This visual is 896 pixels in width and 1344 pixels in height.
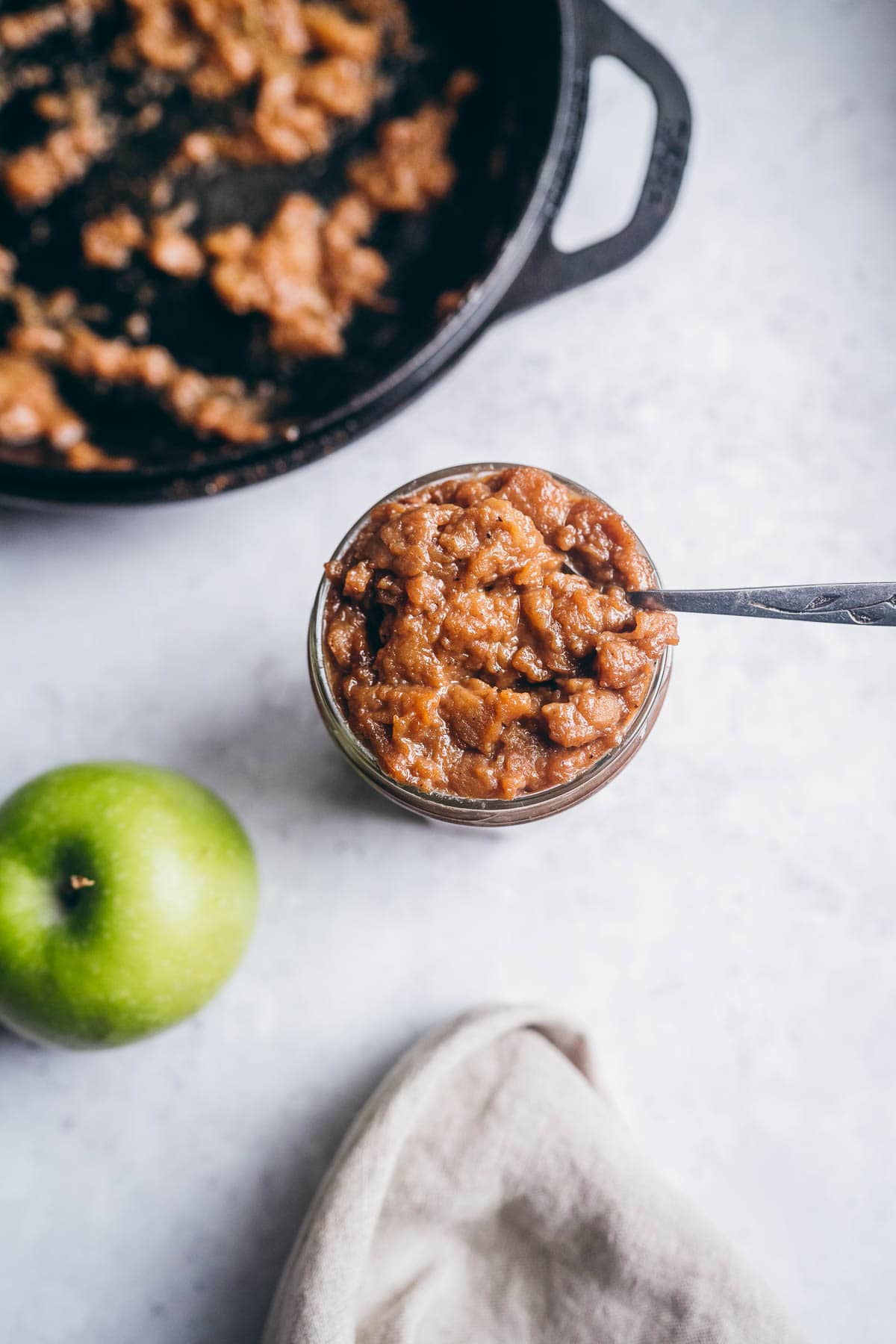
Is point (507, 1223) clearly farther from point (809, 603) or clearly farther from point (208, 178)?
point (208, 178)

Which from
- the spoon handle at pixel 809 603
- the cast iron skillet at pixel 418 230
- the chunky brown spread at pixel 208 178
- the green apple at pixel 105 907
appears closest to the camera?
the spoon handle at pixel 809 603

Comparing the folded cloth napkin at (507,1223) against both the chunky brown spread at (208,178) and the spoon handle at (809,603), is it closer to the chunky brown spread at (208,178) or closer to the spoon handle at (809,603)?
the spoon handle at (809,603)

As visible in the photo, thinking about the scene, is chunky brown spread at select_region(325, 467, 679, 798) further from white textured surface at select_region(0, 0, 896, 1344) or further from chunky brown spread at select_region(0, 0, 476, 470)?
chunky brown spread at select_region(0, 0, 476, 470)

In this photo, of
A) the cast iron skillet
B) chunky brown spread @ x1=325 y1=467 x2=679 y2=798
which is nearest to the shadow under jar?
chunky brown spread @ x1=325 y1=467 x2=679 y2=798

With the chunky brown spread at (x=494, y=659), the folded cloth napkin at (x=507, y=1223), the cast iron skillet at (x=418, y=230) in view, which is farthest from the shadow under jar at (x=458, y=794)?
the folded cloth napkin at (x=507, y=1223)

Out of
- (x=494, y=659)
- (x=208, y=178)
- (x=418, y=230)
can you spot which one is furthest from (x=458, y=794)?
(x=208, y=178)

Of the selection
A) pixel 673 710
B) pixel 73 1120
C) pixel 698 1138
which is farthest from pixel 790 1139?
pixel 73 1120

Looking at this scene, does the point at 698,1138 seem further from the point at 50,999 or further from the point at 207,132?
the point at 207,132

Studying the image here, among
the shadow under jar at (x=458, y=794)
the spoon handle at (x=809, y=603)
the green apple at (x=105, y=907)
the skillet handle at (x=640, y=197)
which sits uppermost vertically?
the skillet handle at (x=640, y=197)
